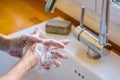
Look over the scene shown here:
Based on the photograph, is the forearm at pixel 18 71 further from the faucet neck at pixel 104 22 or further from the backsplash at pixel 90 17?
the backsplash at pixel 90 17

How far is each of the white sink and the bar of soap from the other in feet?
0.05

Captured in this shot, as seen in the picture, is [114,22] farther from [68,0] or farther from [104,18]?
[68,0]

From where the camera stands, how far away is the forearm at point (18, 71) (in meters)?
0.61

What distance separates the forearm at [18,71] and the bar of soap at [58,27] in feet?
1.05

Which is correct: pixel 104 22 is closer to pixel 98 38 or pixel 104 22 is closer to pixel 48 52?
pixel 98 38

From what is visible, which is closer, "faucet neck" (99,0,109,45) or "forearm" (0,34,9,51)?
"faucet neck" (99,0,109,45)

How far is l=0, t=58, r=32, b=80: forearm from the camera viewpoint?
2.00 feet

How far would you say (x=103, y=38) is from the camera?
0.74 meters

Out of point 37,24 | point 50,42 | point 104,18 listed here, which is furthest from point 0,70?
Result: point 104,18

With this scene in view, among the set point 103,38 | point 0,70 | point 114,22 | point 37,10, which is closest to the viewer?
point 103,38

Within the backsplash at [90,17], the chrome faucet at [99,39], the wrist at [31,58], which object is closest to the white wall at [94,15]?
the backsplash at [90,17]

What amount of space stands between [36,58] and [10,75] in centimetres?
9

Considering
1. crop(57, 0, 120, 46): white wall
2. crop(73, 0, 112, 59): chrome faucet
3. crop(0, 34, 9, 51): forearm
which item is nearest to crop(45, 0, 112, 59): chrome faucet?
crop(73, 0, 112, 59): chrome faucet

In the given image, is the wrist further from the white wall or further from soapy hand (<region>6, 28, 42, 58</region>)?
the white wall
